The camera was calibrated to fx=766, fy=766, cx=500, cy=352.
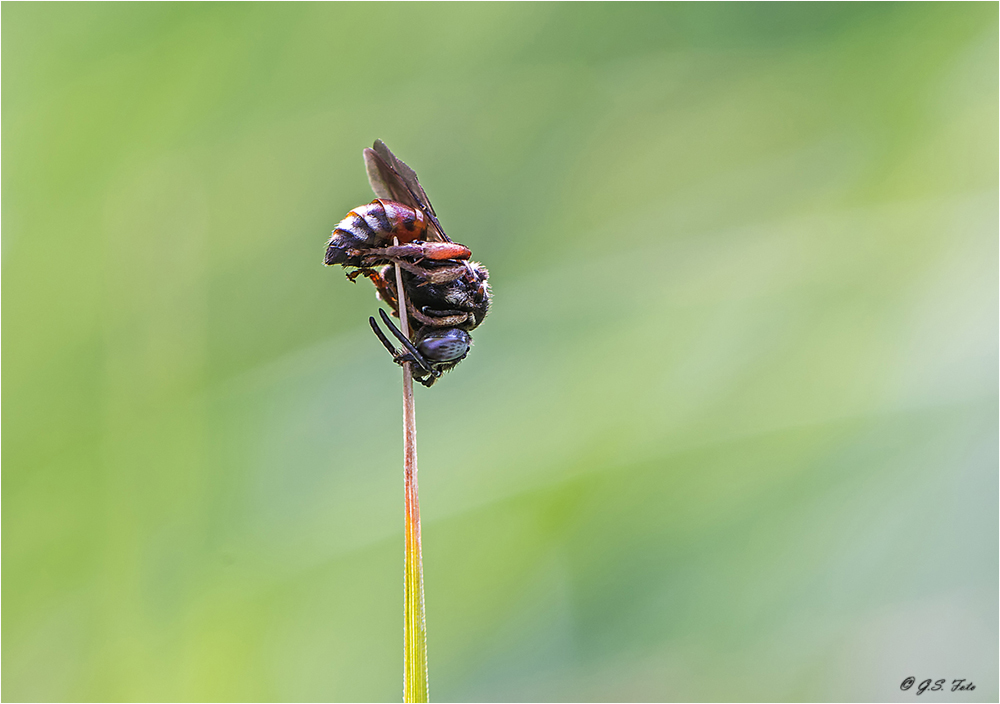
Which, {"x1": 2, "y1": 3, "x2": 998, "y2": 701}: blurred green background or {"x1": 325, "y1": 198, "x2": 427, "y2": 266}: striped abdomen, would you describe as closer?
{"x1": 325, "y1": 198, "x2": 427, "y2": 266}: striped abdomen

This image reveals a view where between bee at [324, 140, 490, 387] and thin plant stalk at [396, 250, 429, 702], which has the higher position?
bee at [324, 140, 490, 387]

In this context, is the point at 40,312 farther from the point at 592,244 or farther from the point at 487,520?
the point at 592,244

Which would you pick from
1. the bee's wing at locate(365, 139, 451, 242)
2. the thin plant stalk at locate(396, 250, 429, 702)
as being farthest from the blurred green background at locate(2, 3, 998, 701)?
the thin plant stalk at locate(396, 250, 429, 702)

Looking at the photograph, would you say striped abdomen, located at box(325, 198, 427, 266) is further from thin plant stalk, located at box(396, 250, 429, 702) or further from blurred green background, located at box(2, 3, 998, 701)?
blurred green background, located at box(2, 3, 998, 701)

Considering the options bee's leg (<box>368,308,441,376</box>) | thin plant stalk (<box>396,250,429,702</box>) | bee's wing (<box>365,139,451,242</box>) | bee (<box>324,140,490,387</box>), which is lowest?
thin plant stalk (<box>396,250,429,702</box>)

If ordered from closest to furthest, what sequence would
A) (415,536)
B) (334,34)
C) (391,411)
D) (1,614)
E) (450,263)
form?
(415,536)
(450,263)
(1,614)
(391,411)
(334,34)

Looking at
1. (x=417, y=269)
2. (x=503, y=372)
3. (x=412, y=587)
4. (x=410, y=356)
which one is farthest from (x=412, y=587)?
(x=503, y=372)

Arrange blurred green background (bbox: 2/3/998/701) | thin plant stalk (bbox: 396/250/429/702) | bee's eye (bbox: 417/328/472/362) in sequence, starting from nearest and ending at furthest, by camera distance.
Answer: thin plant stalk (bbox: 396/250/429/702) → bee's eye (bbox: 417/328/472/362) → blurred green background (bbox: 2/3/998/701)

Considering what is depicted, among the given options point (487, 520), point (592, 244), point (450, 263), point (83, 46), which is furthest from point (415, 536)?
point (83, 46)

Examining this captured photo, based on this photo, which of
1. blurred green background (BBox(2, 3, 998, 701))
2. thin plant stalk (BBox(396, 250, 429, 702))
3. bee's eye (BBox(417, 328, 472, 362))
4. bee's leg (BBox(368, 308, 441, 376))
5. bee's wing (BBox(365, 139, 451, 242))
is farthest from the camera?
blurred green background (BBox(2, 3, 998, 701))
